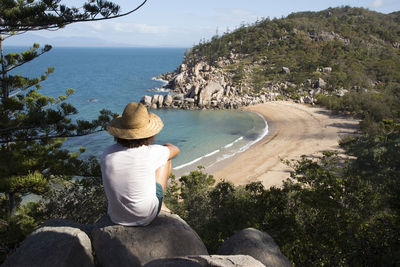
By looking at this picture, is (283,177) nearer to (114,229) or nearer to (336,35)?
(114,229)

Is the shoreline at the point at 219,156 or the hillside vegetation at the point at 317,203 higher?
the hillside vegetation at the point at 317,203

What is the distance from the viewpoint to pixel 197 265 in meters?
1.76

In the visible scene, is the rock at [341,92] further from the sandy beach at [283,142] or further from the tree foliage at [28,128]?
the tree foliage at [28,128]


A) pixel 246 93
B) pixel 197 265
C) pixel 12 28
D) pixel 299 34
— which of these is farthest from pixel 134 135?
pixel 299 34

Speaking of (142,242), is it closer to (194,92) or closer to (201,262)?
(201,262)

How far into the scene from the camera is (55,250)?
8.03 ft

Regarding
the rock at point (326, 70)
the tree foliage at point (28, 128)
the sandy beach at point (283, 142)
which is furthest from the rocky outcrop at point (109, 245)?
the rock at point (326, 70)

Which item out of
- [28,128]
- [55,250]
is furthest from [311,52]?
[55,250]

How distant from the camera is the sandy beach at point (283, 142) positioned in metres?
15.0

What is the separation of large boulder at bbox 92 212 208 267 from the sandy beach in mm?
11175

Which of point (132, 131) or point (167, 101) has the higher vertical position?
point (132, 131)

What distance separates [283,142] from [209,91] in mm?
16356

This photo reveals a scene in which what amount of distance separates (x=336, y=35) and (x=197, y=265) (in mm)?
69223

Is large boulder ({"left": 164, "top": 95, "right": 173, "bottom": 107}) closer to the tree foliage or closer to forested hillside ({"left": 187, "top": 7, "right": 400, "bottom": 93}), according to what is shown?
forested hillside ({"left": 187, "top": 7, "right": 400, "bottom": 93})
